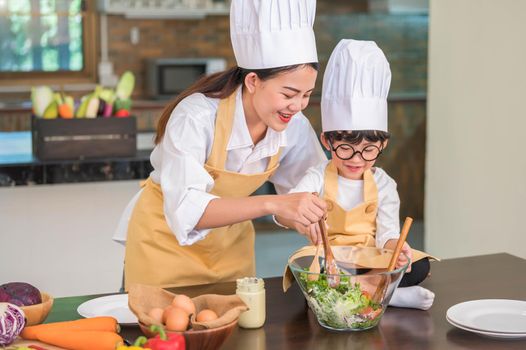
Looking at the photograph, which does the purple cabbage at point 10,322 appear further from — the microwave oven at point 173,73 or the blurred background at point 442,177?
the microwave oven at point 173,73

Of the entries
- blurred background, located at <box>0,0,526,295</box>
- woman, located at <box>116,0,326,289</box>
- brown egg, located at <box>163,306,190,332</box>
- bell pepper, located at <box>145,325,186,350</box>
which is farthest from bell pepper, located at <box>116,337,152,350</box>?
blurred background, located at <box>0,0,526,295</box>

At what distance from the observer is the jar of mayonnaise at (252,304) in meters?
1.72

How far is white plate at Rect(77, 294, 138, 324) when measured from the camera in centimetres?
179

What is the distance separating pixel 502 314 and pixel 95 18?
5832mm

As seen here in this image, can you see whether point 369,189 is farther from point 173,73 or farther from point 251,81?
point 173,73

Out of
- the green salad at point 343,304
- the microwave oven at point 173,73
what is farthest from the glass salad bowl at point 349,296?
the microwave oven at point 173,73

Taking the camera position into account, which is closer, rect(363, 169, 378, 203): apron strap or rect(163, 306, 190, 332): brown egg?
rect(163, 306, 190, 332): brown egg

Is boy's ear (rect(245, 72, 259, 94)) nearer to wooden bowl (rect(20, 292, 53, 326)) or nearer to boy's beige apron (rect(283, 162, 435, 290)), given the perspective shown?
boy's beige apron (rect(283, 162, 435, 290))

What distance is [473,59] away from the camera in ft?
11.5

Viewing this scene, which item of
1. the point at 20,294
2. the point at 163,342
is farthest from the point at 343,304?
the point at 20,294

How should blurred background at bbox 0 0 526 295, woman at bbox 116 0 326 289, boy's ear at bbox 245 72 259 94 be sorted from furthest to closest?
blurred background at bbox 0 0 526 295 < boy's ear at bbox 245 72 259 94 < woman at bbox 116 0 326 289

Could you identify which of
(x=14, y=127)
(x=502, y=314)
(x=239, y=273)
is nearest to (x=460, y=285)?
(x=502, y=314)

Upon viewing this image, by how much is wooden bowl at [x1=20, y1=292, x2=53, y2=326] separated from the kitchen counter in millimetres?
95

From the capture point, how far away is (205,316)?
1.55 m
